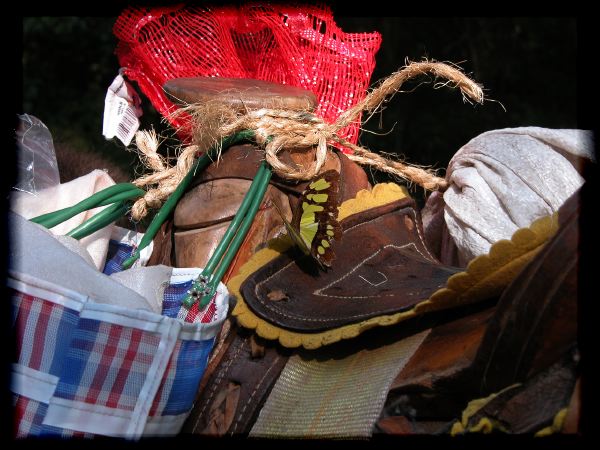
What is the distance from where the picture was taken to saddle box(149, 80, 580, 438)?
0.99m

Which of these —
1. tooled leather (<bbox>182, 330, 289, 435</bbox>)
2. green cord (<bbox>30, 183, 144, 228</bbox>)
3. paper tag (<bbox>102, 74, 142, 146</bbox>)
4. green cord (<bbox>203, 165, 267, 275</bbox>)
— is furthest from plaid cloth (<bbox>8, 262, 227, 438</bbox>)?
paper tag (<bbox>102, 74, 142, 146</bbox>)

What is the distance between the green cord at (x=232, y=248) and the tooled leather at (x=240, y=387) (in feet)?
0.31

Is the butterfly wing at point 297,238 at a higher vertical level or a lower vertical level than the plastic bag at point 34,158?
higher

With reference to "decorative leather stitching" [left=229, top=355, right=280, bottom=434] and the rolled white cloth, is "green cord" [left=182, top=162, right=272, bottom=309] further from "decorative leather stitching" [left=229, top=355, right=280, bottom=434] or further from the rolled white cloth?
the rolled white cloth

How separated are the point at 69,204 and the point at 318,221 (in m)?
0.50

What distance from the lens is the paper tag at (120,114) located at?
1.79 metres

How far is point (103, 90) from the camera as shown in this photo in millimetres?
5336

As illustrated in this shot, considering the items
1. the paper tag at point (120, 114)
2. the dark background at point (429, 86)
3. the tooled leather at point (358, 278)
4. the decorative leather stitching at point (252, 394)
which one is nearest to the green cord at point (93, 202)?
the paper tag at point (120, 114)

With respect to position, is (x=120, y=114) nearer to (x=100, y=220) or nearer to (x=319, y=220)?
(x=100, y=220)

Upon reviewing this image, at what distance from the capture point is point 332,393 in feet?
3.92

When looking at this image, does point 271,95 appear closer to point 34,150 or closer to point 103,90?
point 34,150

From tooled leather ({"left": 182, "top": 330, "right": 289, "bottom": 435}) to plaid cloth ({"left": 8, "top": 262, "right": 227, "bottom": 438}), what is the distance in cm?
12

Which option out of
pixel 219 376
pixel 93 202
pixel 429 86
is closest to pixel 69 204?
pixel 93 202

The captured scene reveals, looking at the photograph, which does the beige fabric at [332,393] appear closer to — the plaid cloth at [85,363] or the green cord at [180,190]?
the plaid cloth at [85,363]
